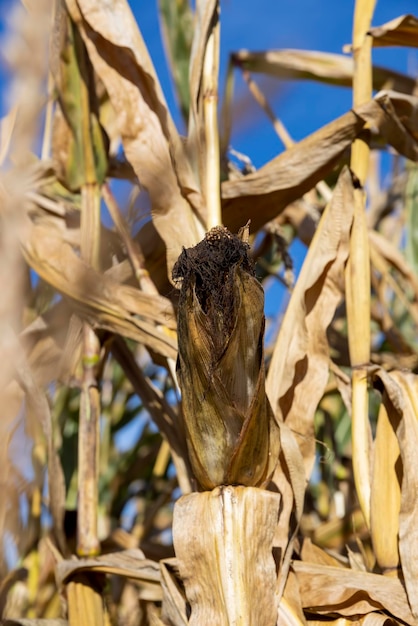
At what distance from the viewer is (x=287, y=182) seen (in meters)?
0.85

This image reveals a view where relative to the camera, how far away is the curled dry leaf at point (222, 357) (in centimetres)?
52

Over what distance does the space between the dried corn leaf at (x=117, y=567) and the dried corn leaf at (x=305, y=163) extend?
409 mm

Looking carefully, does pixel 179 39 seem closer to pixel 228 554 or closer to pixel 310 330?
pixel 310 330

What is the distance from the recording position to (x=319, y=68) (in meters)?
1.09

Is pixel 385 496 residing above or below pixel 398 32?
below

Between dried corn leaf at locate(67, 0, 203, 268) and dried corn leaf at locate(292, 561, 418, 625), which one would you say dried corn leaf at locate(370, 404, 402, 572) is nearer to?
dried corn leaf at locate(292, 561, 418, 625)

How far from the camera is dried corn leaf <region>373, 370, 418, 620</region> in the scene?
2.08 feet

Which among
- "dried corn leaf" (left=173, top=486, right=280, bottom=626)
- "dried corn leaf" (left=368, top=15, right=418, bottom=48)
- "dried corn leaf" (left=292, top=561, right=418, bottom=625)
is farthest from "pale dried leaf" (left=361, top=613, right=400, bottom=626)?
"dried corn leaf" (left=368, top=15, right=418, bottom=48)

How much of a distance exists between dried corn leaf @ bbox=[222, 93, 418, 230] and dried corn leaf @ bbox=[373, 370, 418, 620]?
238mm

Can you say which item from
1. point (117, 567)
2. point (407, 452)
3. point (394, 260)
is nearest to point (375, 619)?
point (407, 452)

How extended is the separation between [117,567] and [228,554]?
0.27 meters

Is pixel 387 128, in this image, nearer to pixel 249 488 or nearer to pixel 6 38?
pixel 249 488

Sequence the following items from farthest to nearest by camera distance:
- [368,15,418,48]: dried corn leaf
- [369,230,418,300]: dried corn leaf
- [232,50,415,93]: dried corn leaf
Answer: [369,230,418,300]: dried corn leaf, [232,50,415,93]: dried corn leaf, [368,15,418,48]: dried corn leaf

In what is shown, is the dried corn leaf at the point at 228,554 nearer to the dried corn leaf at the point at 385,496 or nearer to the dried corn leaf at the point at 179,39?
the dried corn leaf at the point at 385,496
